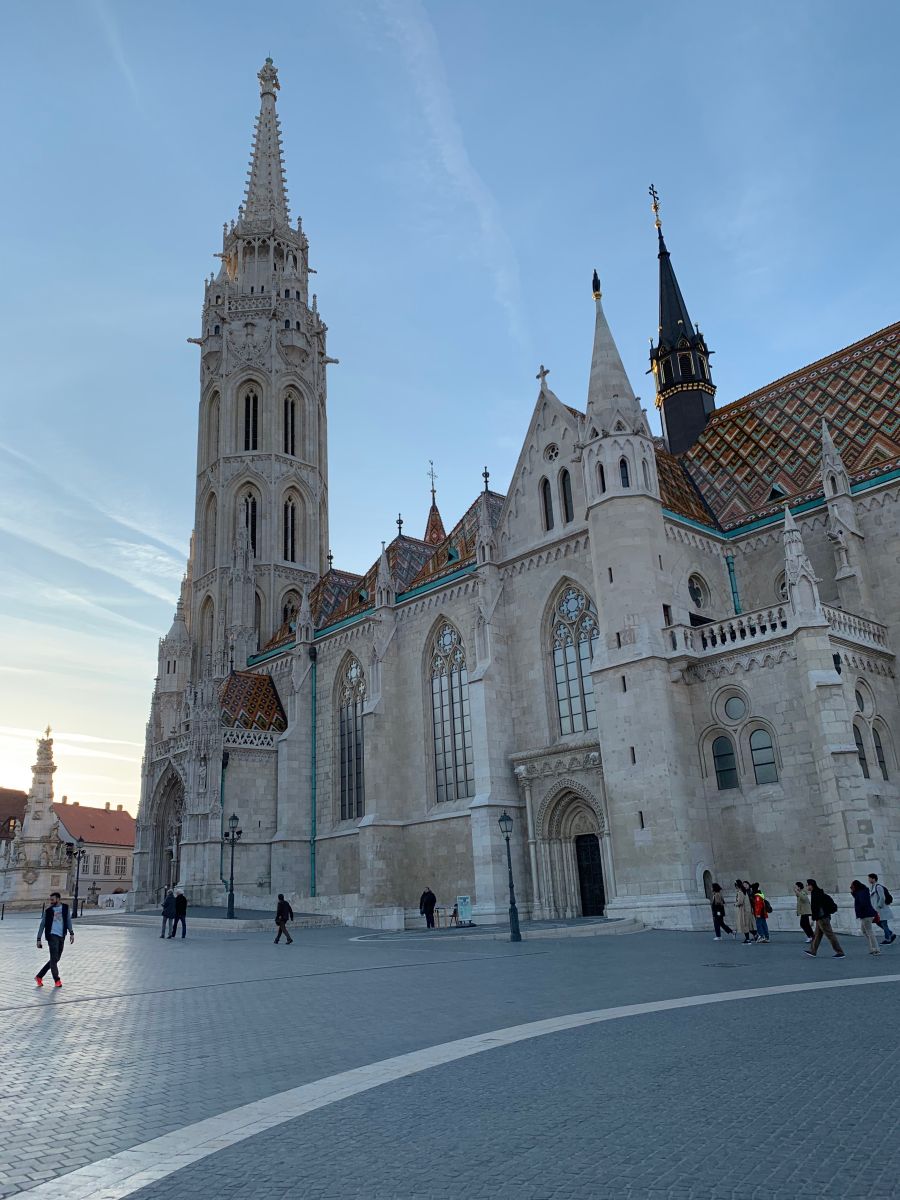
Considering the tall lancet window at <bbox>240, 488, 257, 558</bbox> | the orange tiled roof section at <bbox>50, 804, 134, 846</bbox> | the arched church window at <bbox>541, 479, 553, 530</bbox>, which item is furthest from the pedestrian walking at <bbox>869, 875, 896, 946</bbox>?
the orange tiled roof section at <bbox>50, 804, 134, 846</bbox>

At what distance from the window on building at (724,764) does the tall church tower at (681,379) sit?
19580 millimetres

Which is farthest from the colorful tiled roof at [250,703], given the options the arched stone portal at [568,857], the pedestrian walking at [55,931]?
the pedestrian walking at [55,931]

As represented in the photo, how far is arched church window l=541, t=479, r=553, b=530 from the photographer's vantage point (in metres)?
32.2

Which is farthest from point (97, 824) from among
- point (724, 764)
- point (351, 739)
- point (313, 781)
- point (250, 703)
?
point (724, 764)

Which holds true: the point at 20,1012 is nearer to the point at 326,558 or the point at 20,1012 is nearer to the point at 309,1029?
the point at 309,1029

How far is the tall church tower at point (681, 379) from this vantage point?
4219cm

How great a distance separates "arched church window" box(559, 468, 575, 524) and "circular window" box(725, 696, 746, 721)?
898 cm

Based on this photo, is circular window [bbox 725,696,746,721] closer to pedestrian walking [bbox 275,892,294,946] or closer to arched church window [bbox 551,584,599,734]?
arched church window [bbox 551,584,599,734]

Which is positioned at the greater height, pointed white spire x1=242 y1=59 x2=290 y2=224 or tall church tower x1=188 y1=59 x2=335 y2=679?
pointed white spire x1=242 y1=59 x2=290 y2=224

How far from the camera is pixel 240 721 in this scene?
41.5 m

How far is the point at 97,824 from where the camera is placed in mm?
93188

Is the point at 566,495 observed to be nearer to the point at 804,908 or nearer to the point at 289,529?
the point at 804,908

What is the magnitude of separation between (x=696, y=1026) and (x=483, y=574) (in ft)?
79.4

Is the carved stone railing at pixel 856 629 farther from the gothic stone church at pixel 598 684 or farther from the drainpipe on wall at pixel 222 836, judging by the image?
the drainpipe on wall at pixel 222 836
